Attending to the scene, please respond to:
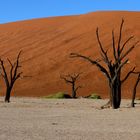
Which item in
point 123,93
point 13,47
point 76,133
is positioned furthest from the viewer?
point 13,47

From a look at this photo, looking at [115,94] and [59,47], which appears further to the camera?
[59,47]

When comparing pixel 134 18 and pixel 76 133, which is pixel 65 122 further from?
pixel 134 18

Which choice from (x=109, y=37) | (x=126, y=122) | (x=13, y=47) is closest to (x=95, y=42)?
(x=109, y=37)

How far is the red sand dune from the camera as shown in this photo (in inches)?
2023

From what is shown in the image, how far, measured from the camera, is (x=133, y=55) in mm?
57719

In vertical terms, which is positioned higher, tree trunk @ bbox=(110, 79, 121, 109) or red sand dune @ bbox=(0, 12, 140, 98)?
red sand dune @ bbox=(0, 12, 140, 98)

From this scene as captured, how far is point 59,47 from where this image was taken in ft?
216

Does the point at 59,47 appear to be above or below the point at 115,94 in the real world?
above

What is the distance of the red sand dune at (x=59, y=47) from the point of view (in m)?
51.4

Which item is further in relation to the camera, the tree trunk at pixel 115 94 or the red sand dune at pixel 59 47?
the red sand dune at pixel 59 47

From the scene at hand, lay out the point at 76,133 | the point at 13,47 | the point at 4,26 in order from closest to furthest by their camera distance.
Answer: the point at 76,133
the point at 13,47
the point at 4,26

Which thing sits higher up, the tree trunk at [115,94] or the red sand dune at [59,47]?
the red sand dune at [59,47]

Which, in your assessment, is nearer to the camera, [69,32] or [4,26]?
[69,32]

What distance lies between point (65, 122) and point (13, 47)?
5682 cm
